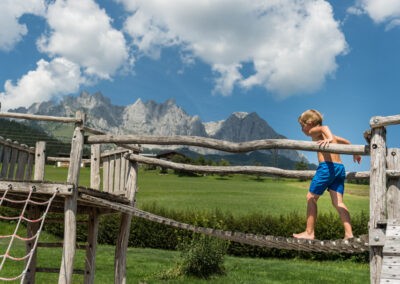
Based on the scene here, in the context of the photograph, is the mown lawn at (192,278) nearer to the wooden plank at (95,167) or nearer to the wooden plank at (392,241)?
the wooden plank at (95,167)

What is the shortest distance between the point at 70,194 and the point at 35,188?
47 cm

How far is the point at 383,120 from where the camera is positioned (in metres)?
4.83

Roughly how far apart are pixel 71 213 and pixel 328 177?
3156 mm

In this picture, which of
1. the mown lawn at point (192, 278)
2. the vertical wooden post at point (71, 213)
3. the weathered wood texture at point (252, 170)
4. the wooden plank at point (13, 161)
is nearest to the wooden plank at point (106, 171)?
the weathered wood texture at point (252, 170)

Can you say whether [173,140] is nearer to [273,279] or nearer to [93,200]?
[93,200]

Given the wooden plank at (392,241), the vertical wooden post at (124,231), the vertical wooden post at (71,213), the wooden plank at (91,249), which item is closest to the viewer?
the wooden plank at (392,241)

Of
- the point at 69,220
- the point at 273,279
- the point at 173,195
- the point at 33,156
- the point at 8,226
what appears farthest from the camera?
the point at 173,195

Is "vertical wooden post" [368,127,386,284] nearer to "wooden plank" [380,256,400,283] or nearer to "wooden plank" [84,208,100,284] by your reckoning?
"wooden plank" [380,256,400,283]

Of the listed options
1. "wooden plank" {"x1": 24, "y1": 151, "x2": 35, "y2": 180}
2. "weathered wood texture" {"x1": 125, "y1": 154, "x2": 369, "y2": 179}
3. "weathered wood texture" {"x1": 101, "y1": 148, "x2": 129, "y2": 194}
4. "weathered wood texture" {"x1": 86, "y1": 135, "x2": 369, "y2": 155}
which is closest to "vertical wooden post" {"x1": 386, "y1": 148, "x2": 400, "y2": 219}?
"weathered wood texture" {"x1": 86, "y1": 135, "x2": 369, "y2": 155}

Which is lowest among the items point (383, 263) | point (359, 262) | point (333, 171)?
point (359, 262)

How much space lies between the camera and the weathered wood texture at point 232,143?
17.2 feet

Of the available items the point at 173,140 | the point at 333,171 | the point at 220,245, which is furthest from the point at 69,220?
the point at 220,245

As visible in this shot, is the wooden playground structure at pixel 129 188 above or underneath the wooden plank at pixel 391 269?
above

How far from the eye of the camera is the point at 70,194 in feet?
19.7
